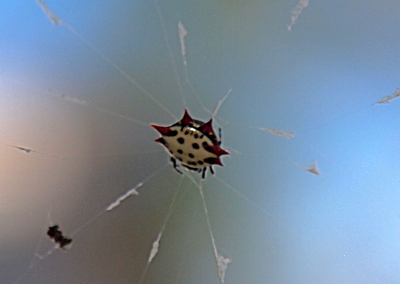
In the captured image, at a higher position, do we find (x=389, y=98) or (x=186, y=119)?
(x=389, y=98)

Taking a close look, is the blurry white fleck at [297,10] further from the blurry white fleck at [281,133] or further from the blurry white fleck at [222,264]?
the blurry white fleck at [222,264]

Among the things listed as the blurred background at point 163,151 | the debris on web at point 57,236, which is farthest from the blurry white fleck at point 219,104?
the debris on web at point 57,236

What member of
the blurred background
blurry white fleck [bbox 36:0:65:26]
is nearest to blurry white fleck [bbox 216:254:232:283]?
the blurred background

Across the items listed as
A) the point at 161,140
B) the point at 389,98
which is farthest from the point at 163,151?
the point at 389,98

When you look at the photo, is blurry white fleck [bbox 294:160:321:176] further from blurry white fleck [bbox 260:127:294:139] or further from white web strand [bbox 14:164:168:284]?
white web strand [bbox 14:164:168:284]

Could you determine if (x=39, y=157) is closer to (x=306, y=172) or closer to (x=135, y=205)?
(x=135, y=205)

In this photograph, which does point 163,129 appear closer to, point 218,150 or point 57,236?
point 218,150
